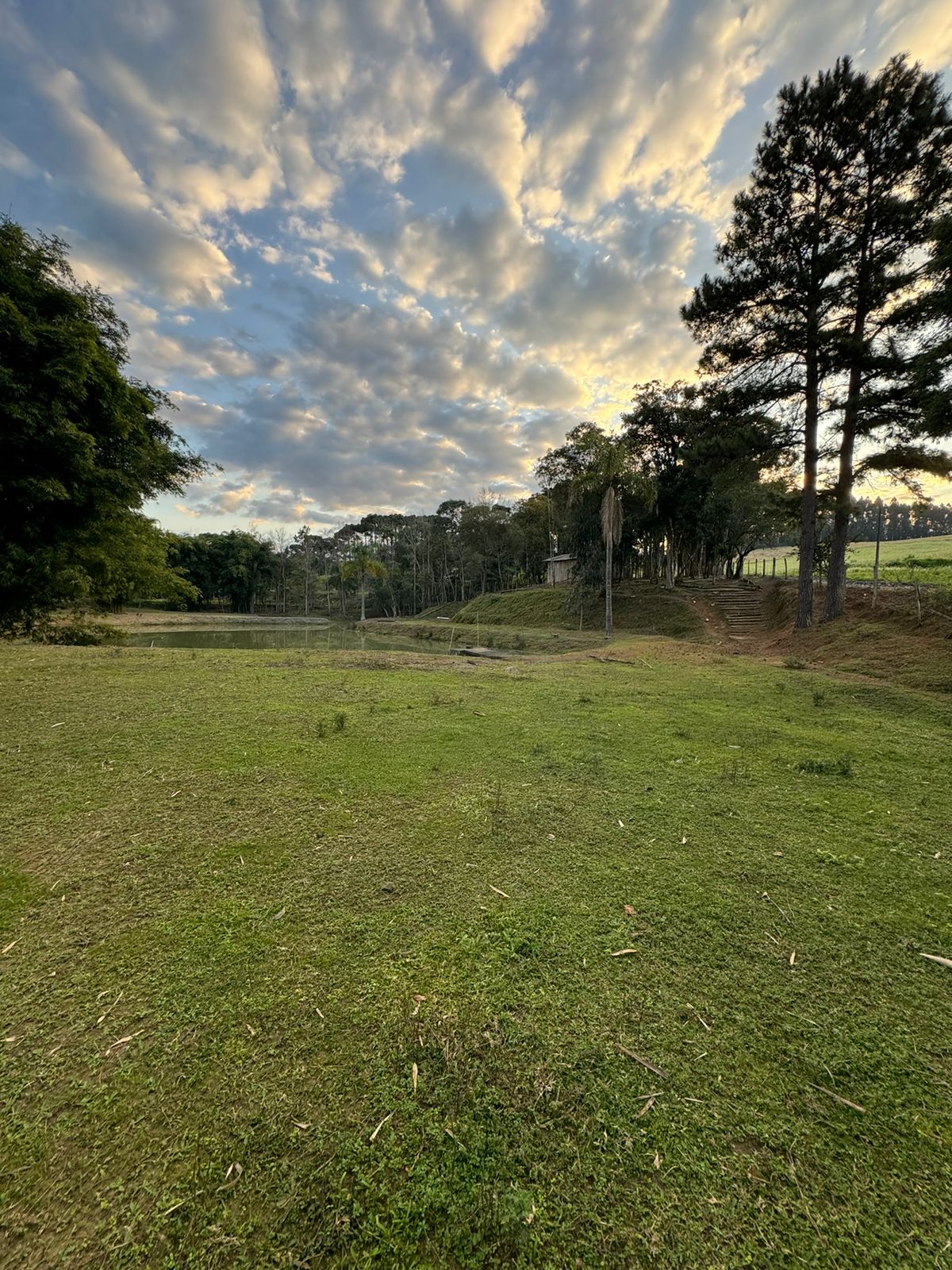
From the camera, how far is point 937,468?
42.4 ft

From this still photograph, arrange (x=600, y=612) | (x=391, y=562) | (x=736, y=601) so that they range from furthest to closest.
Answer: (x=391, y=562) → (x=600, y=612) → (x=736, y=601)

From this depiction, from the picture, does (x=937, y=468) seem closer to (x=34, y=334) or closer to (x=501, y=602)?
(x=34, y=334)

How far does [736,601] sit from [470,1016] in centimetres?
2600

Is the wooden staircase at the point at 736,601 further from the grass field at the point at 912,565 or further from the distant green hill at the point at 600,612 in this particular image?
the grass field at the point at 912,565

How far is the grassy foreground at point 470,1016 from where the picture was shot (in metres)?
1.31

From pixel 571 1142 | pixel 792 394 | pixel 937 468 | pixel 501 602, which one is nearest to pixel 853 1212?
pixel 571 1142

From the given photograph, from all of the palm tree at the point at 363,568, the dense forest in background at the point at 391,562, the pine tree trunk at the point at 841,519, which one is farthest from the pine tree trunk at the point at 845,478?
the palm tree at the point at 363,568

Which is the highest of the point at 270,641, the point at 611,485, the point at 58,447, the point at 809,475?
the point at 611,485

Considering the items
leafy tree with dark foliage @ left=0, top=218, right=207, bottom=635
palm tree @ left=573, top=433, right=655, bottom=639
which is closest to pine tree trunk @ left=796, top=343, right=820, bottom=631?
palm tree @ left=573, top=433, right=655, bottom=639

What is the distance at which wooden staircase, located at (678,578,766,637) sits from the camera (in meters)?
20.9

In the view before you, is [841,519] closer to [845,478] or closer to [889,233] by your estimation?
[845,478]

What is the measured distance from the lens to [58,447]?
17.1ft

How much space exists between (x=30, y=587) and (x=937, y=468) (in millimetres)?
19369

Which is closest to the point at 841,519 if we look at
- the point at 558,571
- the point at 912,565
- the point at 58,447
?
the point at 912,565
